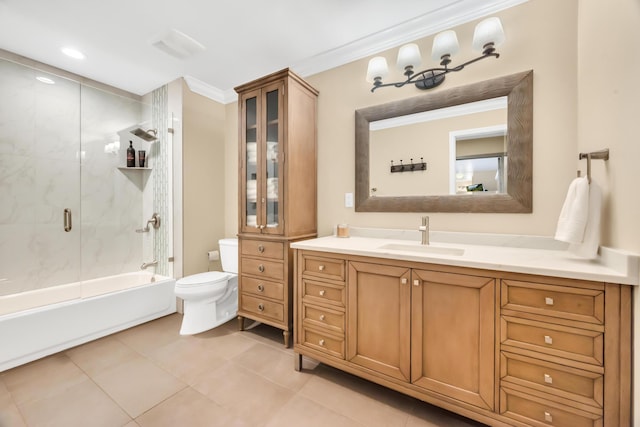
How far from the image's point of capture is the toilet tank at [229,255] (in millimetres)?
2623

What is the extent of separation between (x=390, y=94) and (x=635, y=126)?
1.33 m

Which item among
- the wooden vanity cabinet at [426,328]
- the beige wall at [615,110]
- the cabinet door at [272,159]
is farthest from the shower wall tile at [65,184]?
the beige wall at [615,110]

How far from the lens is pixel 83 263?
8.70ft

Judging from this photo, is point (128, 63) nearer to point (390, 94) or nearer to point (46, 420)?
point (390, 94)

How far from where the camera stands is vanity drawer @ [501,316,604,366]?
937 millimetres

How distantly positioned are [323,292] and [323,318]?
17 centimetres

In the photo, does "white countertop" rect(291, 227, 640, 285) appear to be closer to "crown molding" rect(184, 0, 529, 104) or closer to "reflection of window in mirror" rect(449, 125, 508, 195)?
"reflection of window in mirror" rect(449, 125, 508, 195)

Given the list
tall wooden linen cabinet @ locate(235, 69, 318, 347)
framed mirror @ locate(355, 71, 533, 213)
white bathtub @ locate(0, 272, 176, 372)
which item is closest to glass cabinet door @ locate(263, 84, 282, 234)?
tall wooden linen cabinet @ locate(235, 69, 318, 347)

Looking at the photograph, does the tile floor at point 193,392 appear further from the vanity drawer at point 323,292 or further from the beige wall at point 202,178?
the beige wall at point 202,178

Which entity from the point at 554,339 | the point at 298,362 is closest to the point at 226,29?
the point at 298,362

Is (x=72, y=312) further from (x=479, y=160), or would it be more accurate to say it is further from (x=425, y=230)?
(x=479, y=160)

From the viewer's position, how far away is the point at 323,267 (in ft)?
5.29

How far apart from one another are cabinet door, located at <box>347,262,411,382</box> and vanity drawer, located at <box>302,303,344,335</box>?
0.23 ft

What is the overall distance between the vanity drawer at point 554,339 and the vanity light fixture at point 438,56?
4.82 ft
